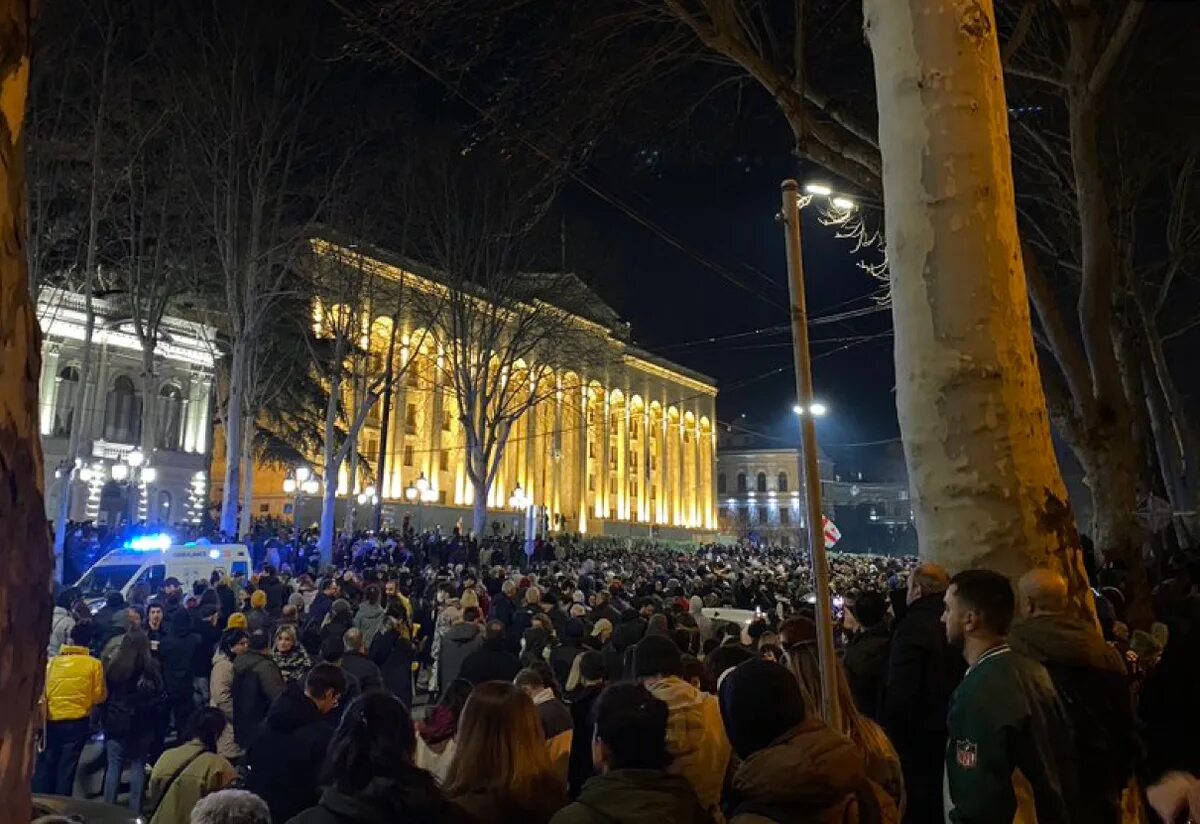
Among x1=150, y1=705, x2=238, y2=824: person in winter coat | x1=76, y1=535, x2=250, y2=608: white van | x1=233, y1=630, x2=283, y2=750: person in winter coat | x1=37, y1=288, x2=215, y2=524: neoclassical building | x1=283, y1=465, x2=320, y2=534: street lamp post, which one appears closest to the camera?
x1=150, y1=705, x2=238, y2=824: person in winter coat

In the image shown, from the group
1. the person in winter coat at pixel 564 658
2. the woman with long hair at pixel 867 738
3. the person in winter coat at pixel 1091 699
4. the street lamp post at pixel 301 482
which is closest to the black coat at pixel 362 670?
the person in winter coat at pixel 564 658

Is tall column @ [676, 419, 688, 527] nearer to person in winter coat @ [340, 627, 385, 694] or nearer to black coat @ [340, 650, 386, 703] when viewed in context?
person in winter coat @ [340, 627, 385, 694]

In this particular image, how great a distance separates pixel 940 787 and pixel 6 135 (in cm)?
405

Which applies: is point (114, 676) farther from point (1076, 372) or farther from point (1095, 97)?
point (1095, 97)

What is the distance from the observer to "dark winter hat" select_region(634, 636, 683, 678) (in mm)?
4391

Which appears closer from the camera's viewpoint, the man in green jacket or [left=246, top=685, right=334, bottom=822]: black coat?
the man in green jacket

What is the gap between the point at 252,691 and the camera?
5.86m

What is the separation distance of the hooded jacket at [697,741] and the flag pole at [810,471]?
43 centimetres

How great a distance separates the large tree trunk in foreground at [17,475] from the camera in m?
1.24

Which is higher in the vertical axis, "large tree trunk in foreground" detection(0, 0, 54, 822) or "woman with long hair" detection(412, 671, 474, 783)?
"large tree trunk in foreground" detection(0, 0, 54, 822)

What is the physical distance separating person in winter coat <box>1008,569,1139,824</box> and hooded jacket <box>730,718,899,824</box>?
0.97 meters

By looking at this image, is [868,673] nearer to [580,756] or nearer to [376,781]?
[580,756]

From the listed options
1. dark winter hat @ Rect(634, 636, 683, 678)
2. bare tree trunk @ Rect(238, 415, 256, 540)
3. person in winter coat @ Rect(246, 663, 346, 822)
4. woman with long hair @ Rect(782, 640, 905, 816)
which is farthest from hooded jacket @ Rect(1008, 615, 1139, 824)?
bare tree trunk @ Rect(238, 415, 256, 540)

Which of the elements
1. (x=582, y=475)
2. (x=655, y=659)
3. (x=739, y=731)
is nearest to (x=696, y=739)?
(x=739, y=731)
